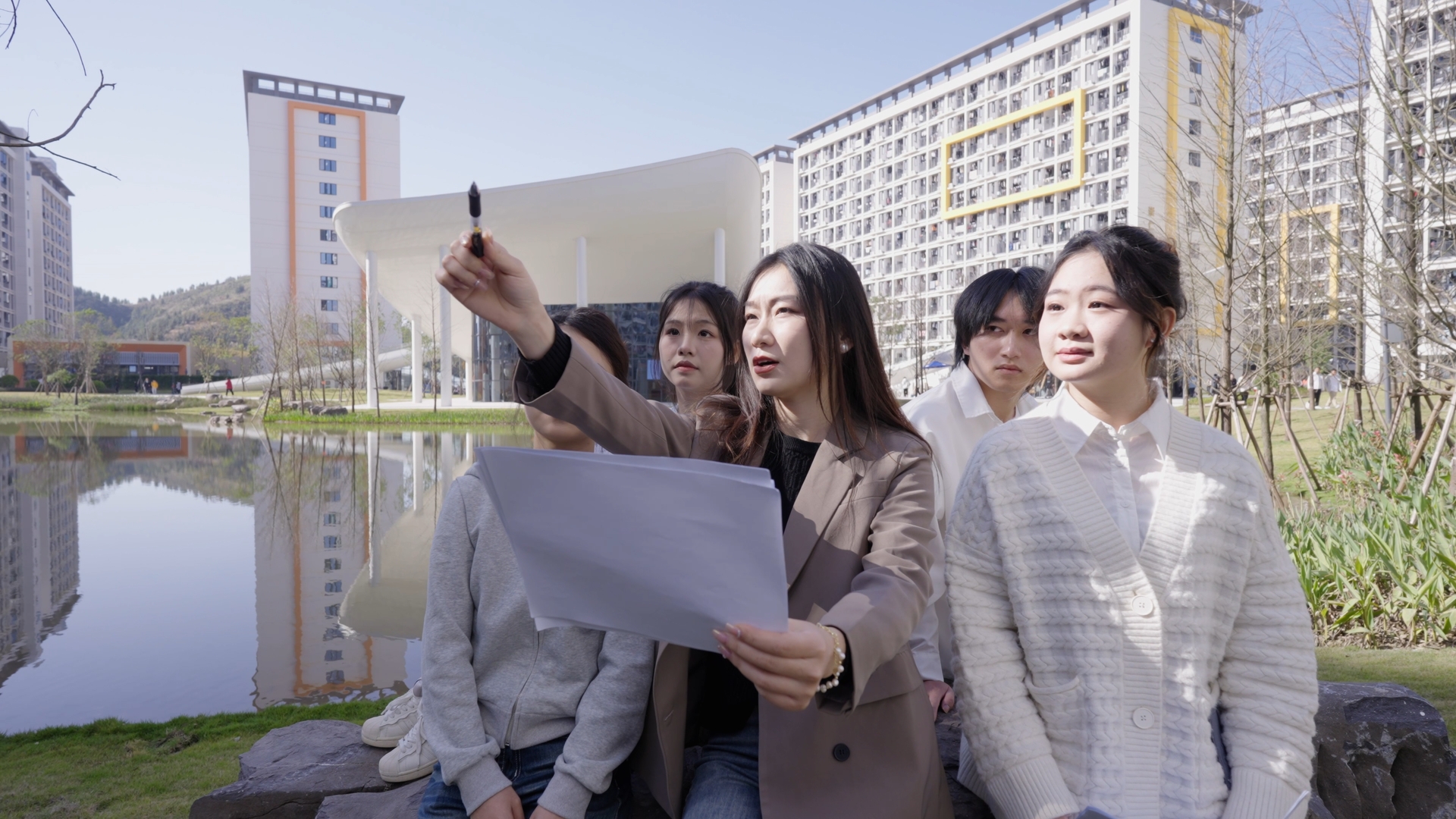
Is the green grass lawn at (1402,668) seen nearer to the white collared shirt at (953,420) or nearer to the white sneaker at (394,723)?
the white collared shirt at (953,420)

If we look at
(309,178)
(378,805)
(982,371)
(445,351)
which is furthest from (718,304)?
(309,178)

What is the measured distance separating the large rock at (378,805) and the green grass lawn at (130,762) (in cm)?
150

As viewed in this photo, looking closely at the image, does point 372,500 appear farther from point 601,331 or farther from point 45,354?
point 45,354

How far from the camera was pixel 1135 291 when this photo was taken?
65.7 inches

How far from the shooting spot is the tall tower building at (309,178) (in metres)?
50.0

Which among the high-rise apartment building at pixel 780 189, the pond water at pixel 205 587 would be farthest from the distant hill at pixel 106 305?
the pond water at pixel 205 587

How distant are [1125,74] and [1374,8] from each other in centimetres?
4269

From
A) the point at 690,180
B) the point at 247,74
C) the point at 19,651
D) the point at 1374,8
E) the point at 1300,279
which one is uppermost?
the point at 247,74

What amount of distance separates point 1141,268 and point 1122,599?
2.11ft

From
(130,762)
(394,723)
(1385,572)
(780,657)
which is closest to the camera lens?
(780,657)

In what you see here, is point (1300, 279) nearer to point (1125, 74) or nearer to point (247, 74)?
point (1125, 74)

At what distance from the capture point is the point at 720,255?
24109 mm

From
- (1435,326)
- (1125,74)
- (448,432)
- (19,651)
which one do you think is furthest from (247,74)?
(1435,326)

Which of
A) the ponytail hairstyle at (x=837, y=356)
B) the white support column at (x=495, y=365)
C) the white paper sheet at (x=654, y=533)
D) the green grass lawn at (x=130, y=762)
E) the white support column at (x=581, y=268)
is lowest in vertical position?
the green grass lawn at (x=130, y=762)
